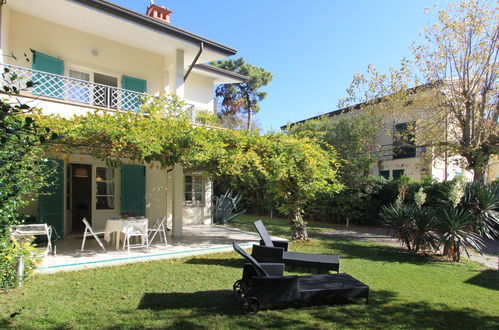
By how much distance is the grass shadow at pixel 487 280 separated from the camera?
5.89 m

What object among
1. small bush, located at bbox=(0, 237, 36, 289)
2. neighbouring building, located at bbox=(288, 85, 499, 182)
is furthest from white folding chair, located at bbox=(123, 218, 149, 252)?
neighbouring building, located at bbox=(288, 85, 499, 182)

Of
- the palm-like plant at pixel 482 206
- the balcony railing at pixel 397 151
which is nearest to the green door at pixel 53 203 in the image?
the palm-like plant at pixel 482 206

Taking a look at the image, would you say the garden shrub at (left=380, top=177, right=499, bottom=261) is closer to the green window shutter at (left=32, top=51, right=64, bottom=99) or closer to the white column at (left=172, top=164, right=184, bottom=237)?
the white column at (left=172, top=164, right=184, bottom=237)

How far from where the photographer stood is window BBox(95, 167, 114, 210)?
430 inches

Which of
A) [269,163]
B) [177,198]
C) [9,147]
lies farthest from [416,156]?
[9,147]

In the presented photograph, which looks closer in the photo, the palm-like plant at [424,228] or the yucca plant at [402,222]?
the palm-like plant at [424,228]

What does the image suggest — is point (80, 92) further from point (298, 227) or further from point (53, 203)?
point (298, 227)

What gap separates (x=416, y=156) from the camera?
20.0 metres

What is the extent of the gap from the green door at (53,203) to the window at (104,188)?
4.22 ft

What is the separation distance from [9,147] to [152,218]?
26.5 ft

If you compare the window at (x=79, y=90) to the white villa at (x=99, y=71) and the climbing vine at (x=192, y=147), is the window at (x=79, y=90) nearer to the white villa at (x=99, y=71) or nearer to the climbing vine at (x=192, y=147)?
the white villa at (x=99, y=71)

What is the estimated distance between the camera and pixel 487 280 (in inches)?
246

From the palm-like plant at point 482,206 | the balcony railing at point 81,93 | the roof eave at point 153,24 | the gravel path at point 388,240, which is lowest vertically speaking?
the gravel path at point 388,240

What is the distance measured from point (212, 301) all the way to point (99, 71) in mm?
8957
